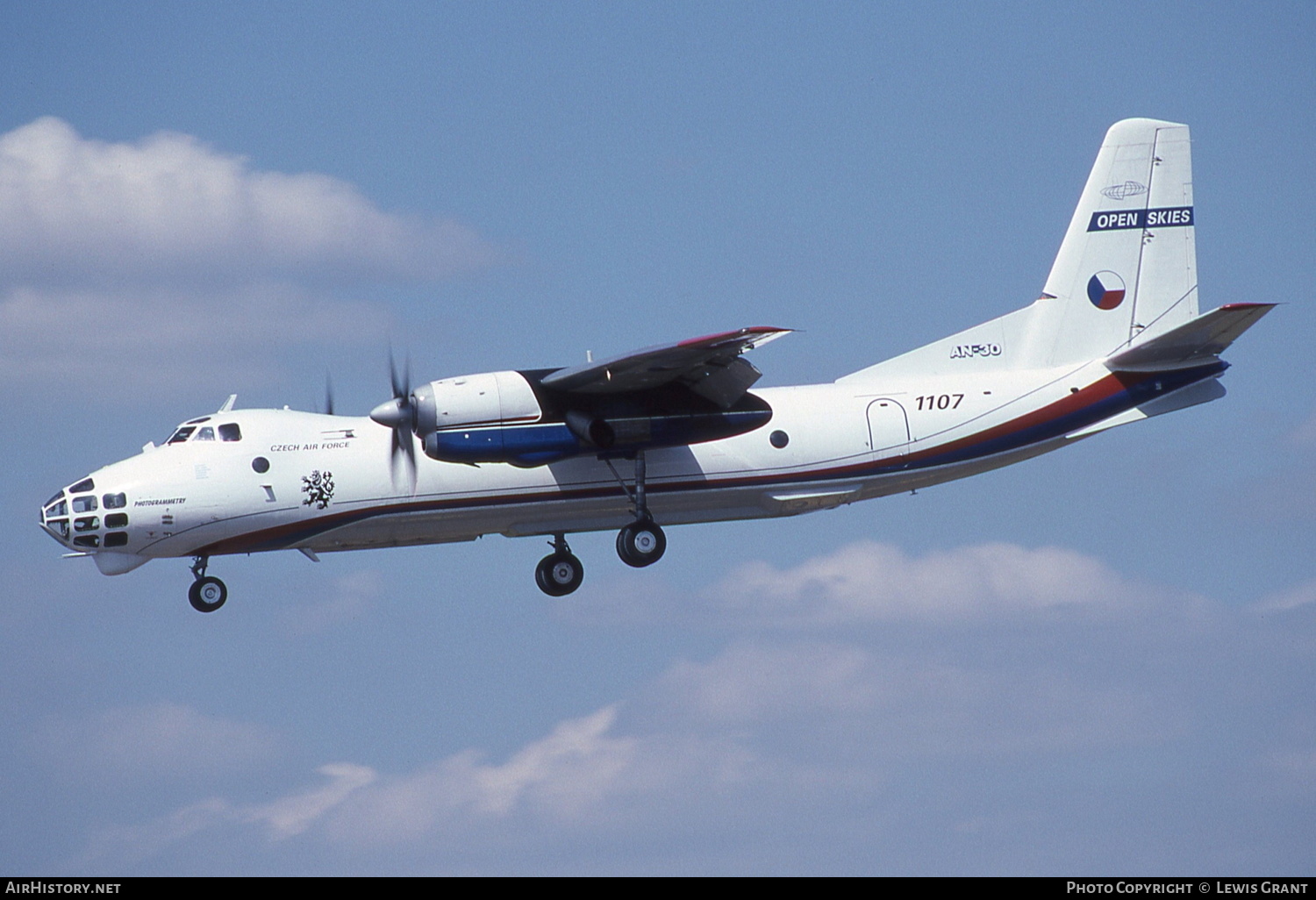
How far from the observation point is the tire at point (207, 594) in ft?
81.1

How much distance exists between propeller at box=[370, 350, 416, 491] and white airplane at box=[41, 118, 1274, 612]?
0.10 ft

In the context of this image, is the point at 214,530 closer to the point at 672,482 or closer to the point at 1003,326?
the point at 672,482

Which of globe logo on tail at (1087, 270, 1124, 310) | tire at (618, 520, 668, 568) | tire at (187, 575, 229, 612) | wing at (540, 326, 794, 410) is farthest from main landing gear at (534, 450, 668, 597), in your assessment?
globe logo on tail at (1087, 270, 1124, 310)

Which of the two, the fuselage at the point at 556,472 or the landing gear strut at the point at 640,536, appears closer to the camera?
the fuselage at the point at 556,472

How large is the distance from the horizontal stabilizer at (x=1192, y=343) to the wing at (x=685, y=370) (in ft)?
22.1

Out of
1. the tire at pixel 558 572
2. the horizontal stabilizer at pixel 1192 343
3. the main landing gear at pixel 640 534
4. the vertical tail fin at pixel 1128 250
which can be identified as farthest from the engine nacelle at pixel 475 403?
the horizontal stabilizer at pixel 1192 343

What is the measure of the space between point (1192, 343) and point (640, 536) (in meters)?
9.57

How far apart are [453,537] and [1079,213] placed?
12.6 metres

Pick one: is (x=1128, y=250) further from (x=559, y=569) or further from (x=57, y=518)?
(x=57, y=518)

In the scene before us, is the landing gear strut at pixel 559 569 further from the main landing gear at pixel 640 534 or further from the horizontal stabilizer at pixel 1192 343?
the horizontal stabilizer at pixel 1192 343

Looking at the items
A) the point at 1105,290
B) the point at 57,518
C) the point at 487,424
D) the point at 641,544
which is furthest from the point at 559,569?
the point at 1105,290

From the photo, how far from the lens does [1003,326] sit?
27219 millimetres
